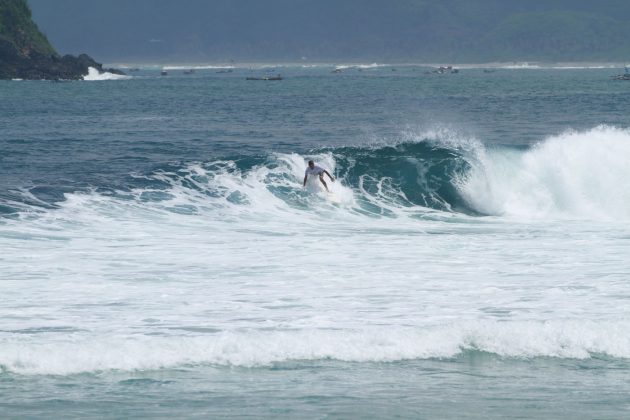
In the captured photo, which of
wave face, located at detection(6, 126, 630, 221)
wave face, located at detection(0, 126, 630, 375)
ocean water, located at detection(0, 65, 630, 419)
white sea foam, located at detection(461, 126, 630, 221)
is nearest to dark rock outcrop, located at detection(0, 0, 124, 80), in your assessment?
ocean water, located at detection(0, 65, 630, 419)

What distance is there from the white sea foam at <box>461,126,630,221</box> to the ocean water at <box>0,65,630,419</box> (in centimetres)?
8

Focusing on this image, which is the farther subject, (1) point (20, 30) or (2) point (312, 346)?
(1) point (20, 30)

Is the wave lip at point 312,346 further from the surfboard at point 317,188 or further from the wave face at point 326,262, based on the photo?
the surfboard at point 317,188

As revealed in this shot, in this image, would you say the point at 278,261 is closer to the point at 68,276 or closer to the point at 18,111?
the point at 68,276

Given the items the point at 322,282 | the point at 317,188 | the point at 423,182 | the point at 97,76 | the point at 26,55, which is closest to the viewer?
the point at 322,282

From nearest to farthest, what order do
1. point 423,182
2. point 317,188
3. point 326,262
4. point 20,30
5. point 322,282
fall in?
point 322,282, point 326,262, point 317,188, point 423,182, point 20,30

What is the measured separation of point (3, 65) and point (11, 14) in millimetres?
16597

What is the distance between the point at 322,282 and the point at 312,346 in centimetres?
391

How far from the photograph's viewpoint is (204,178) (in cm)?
3069

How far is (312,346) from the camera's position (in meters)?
13.6

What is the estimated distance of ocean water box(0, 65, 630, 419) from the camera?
12.2m

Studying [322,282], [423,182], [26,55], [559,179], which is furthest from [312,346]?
[26,55]

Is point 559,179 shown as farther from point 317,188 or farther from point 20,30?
point 20,30

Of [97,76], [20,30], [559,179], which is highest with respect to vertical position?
[20,30]
